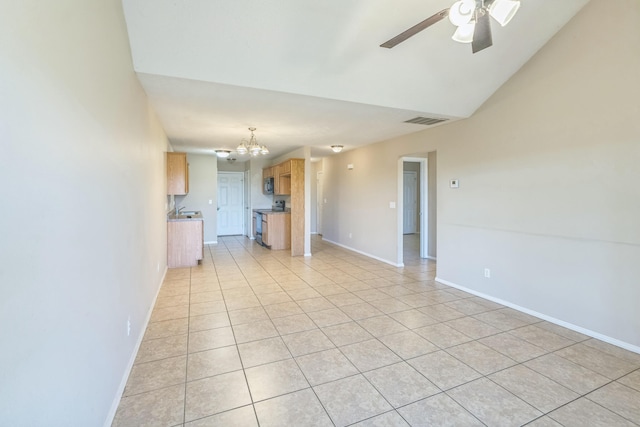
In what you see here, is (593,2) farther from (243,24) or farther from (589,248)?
(243,24)

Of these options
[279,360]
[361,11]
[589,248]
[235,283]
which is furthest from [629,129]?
[235,283]

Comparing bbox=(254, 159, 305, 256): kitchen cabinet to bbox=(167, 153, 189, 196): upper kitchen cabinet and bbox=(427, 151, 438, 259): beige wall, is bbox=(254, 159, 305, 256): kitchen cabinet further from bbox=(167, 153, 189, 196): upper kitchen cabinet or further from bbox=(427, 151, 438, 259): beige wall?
bbox=(427, 151, 438, 259): beige wall

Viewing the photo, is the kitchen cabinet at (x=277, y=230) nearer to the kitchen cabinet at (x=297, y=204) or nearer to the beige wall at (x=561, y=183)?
the kitchen cabinet at (x=297, y=204)

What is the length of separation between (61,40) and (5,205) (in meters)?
0.82

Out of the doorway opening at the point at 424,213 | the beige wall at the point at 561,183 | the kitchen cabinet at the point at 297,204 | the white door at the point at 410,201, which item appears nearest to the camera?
the beige wall at the point at 561,183

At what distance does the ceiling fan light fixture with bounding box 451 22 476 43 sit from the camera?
6.61 feet

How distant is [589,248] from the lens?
297cm

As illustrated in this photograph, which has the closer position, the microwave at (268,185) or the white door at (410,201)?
the microwave at (268,185)

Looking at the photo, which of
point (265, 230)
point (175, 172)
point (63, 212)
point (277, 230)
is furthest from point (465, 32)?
point (265, 230)

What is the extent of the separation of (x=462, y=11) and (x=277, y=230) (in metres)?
6.17

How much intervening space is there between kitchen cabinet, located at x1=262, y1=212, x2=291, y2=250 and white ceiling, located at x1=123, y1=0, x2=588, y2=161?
136 inches

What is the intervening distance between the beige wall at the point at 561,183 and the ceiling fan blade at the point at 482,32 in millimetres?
1728

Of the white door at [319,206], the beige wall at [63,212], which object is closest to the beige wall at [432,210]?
the white door at [319,206]

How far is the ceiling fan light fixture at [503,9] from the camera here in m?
1.84
